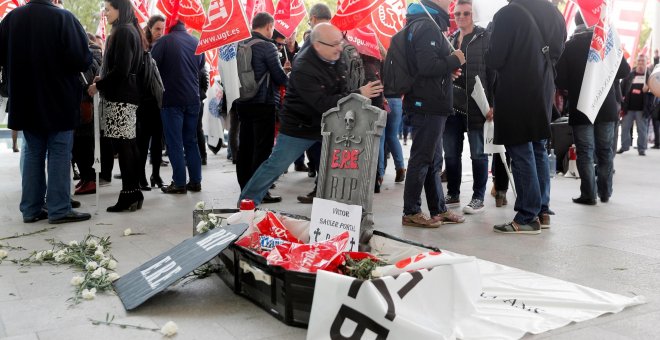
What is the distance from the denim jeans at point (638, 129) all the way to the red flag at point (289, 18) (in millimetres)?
7224

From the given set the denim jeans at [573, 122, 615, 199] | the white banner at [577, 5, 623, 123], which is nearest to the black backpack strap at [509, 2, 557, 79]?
the white banner at [577, 5, 623, 123]

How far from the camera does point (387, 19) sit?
8461mm

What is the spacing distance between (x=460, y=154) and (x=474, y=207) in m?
0.62

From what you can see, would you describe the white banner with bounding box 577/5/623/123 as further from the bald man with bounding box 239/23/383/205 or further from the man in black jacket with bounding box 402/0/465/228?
the bald man with bounding box 239/23/383/205

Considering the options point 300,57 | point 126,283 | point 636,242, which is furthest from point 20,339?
point 636,242

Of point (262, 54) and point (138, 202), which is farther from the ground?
point (262, 54)

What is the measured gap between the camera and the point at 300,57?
17.8 ft

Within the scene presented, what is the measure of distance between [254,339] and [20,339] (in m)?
1.07

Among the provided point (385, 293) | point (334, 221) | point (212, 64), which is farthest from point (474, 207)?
point (212, 64)

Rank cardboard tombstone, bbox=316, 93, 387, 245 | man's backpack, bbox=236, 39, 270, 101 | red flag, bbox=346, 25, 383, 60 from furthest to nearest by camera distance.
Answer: red flag, bbox=346, 25, 383, 60, man's backpack, bbox=236, 39, 270, 101, cardboard tombstone, bbox=316, 93, 387, 245

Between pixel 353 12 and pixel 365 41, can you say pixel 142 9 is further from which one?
pixel 353 12

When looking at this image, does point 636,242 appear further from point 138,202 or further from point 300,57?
point 138,202

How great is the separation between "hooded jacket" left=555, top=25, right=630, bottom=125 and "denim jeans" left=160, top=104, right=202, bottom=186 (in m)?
4.00

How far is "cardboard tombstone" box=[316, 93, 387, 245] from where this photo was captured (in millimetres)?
4551
